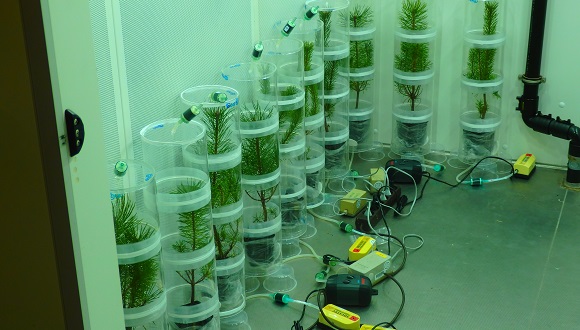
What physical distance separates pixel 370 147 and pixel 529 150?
32.8 inches

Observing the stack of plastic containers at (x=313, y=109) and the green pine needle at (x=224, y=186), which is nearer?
the green pine needle at (x=224, y=186)

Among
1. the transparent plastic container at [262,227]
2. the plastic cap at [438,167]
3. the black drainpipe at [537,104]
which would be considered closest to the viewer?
the transparent plastic container at [262,227]

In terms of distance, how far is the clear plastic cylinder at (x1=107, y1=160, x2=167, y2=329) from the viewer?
211 centimetres

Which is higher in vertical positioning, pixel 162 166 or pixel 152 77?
pixel 152 77

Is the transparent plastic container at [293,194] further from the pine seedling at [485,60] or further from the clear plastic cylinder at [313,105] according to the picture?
the pine seedling at [485,60]

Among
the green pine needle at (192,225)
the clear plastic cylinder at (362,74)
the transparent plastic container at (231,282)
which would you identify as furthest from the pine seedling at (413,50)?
the green pine needle at (192,225)

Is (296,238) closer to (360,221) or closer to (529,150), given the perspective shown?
(360,221)

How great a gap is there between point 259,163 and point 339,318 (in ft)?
2.12

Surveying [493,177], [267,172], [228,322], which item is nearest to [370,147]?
[493,177]

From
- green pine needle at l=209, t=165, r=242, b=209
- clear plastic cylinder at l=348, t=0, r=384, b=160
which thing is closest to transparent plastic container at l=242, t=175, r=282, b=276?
green pine needle at l=209, t=165, r=242, b=209

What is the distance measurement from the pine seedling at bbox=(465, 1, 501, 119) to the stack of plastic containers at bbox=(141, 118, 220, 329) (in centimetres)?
187

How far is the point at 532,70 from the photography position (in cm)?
376

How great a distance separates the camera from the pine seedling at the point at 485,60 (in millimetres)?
3738

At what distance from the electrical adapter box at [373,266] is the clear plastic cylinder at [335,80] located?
0.77 m
